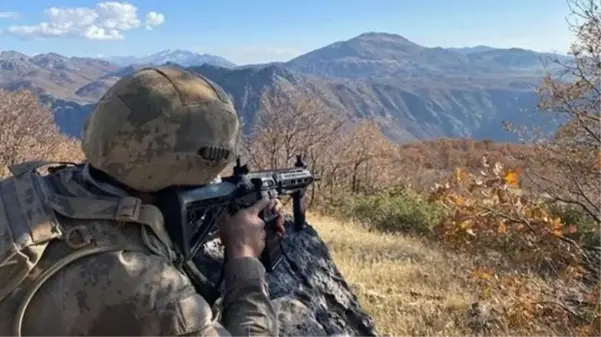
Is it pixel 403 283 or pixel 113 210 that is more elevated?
pixel 113 210

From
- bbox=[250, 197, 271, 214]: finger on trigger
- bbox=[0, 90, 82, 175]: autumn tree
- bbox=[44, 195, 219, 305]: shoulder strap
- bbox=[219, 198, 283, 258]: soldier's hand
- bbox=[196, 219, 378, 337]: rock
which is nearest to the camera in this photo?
bbox=[44, 195, 219, 305]: shoulder strap

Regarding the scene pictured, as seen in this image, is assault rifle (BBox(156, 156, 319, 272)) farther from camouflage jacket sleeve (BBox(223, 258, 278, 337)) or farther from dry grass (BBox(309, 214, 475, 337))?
dry grass (BBox(309, 214, 475, 337))

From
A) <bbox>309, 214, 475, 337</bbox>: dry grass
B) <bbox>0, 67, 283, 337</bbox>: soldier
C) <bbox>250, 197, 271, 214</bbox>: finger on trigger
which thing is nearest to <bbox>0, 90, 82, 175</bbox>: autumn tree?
<bbox>309, 214, 475, 337</bbox>: dry grass

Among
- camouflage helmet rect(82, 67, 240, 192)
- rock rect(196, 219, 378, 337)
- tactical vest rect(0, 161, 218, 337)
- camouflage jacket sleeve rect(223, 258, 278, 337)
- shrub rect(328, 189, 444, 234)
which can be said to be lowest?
shrub rect(328, 189, 444, 234)

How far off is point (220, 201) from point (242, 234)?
0.44 ft

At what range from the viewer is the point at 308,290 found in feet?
12.0

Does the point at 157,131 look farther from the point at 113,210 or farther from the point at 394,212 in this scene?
the point at 394,212

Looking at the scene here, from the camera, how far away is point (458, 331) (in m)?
5.97

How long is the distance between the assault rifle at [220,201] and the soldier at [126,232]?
0.19ft

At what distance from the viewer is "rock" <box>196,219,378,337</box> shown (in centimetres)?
328

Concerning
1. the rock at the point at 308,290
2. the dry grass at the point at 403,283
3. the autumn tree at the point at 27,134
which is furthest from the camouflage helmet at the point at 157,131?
the autumn tree at the point at 27,134

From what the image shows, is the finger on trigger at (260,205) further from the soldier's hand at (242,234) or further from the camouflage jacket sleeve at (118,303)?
the camouflage jacket sleeve at (118,303)

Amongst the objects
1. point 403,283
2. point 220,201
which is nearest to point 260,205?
point 220,201

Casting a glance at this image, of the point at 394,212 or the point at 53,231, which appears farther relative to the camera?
the point at 394,212
